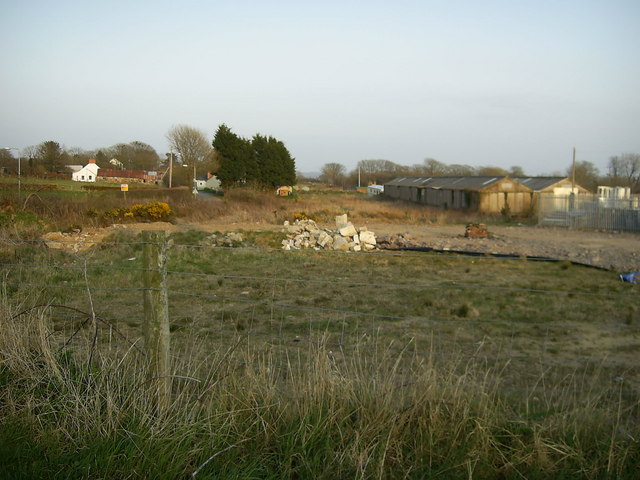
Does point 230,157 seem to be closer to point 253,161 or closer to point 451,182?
point 253,161

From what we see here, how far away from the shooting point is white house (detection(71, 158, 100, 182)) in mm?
43006

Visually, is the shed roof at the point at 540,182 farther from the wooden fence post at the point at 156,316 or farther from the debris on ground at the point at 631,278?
the wooden fence post at the point at 156,316

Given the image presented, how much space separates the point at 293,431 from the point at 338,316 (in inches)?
245

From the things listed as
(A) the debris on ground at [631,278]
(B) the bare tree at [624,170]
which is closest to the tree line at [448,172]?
(B) the bare tree at [624,170]

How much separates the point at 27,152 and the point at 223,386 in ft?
119

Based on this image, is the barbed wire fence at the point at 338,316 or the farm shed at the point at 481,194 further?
the farm shed at the point at 481,194

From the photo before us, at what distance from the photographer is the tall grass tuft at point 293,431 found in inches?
137

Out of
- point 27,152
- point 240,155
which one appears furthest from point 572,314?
point 240,155

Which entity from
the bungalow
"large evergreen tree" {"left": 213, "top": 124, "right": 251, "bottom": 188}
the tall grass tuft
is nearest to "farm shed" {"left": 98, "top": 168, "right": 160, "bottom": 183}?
the bungalow

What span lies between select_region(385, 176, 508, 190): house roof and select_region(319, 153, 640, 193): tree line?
393 cm

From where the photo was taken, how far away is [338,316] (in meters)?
9.92

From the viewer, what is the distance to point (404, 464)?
3576 millimetres

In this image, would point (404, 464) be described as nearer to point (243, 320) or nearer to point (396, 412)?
point (396, 412)

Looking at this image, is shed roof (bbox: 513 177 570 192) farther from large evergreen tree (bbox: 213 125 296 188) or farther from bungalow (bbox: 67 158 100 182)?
bungalow (bbox: 67 158 100 182)
